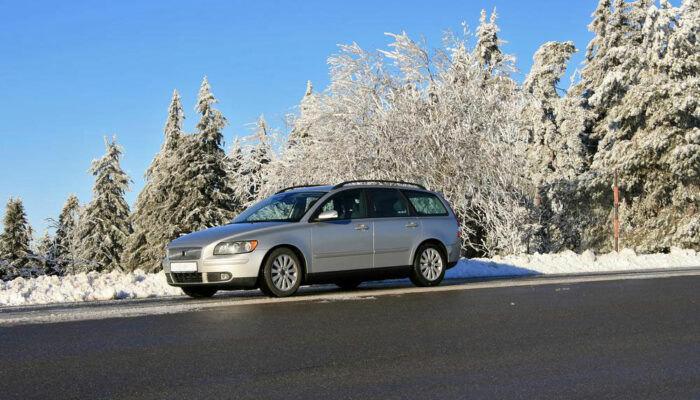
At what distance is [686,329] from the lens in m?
8.41

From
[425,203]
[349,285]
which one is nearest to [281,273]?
[349,285]

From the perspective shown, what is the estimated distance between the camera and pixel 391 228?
44.4ft

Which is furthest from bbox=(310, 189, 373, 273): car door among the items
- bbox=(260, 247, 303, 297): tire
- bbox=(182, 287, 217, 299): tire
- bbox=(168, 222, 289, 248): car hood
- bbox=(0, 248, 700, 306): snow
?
bbox=(0, 248, 700, 306): snow

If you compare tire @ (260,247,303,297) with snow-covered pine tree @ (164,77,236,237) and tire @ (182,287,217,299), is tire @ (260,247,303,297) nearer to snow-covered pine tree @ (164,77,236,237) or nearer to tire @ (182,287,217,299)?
tire @ (182,287,217,299)

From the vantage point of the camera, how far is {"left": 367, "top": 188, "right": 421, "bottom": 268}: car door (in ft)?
43.9

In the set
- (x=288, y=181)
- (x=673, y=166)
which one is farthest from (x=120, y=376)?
(x=673, y=166)

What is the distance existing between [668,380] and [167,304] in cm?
723

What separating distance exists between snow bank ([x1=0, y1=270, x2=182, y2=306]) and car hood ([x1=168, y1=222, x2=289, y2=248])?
56.8 inches

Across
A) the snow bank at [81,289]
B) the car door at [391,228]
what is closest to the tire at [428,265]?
the car door at [391,228]

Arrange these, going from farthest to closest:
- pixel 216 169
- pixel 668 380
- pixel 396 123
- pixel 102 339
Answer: pixel 216 169 < pixel 396 123 < pixel 102 339 < pixel 668 380

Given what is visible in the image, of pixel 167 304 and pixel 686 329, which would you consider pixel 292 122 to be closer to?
pixel 167 304

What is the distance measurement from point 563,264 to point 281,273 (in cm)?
921

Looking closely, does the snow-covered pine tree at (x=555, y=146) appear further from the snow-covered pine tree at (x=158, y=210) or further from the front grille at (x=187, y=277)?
the front grille at (x=187, y=277)

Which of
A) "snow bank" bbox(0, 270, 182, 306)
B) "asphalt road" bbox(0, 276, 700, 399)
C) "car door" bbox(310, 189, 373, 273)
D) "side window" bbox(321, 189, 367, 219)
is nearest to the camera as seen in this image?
"asphalt road" bbox(0, 276, 700, 399)
